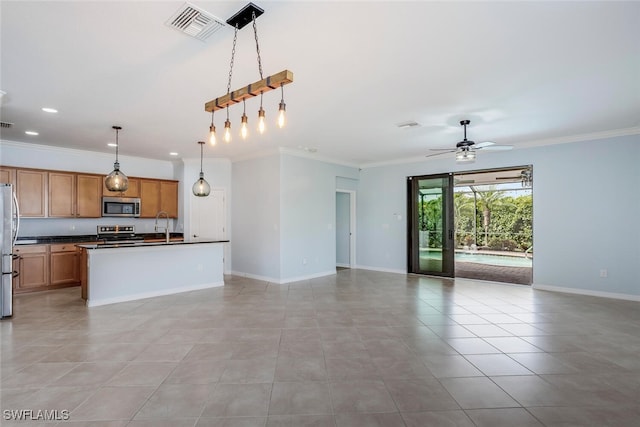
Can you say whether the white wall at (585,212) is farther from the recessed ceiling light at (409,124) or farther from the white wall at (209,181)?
the white wall at (209,181)

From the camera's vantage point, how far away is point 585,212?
222 inches

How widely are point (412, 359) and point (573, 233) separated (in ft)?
A: 15.3

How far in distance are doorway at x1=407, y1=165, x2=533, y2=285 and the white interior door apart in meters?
4.47

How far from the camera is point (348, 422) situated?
210 centimetres

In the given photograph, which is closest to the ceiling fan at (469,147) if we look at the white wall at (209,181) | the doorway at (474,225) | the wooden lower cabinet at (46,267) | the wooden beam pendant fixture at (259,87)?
the doorway at (474,225)

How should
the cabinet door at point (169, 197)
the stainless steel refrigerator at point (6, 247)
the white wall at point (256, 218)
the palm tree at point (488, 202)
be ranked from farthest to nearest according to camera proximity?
the palm tree at point (488, 202)
the cabinet door at point (169, 197)
the white wall at point (256, 218)
the stainless steel refrigerator at point (6, 247)

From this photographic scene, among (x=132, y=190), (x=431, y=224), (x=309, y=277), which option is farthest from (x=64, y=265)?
(x=431, y=224)

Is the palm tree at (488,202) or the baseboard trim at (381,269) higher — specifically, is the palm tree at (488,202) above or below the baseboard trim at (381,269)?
above

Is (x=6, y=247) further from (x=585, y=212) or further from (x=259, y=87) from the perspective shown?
(x=585, y=212)

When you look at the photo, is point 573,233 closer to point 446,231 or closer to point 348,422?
point 446,231

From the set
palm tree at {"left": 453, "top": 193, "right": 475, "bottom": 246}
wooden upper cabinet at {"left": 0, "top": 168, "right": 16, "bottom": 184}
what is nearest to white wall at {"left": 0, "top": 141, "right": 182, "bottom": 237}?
wooden upper cabinet at {"left": 0, "top": 168, "right": 16, "bottom": 184}

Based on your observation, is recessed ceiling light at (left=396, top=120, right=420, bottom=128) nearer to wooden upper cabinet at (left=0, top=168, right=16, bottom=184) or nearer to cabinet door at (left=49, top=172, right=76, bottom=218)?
cabinet door at (left=49, top=172, right=76, bottom=218)

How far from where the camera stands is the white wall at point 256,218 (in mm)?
6516

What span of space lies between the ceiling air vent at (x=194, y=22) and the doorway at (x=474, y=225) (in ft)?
19.8
